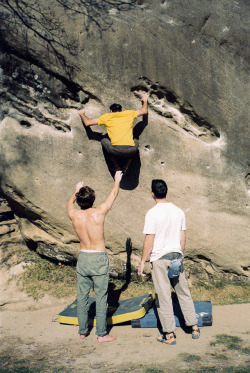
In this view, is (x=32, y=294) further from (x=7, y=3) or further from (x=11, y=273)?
(x=7, y=3)

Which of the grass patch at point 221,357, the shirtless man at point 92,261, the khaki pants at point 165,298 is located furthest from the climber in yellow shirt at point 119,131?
the grass patch at point 221,357

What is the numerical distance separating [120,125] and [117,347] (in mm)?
2599

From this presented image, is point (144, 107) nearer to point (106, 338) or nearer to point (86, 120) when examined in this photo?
point (86, 120)

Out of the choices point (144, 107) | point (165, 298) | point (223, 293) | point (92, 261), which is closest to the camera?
point (165, 298)

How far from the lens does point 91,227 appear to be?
408cm

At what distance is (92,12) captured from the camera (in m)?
5.02

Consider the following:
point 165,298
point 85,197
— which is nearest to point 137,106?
point 85,197

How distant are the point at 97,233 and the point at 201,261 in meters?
2.01

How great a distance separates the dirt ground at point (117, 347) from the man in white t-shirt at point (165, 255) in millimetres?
233

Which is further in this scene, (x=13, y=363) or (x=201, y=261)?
(x=201, y=261)

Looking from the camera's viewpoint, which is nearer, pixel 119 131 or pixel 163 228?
pixel 163 228

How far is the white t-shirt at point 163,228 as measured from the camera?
12.9 ft

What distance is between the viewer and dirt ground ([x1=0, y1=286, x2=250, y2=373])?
135 inches

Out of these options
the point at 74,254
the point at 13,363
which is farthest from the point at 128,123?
the point at 13,363
